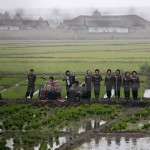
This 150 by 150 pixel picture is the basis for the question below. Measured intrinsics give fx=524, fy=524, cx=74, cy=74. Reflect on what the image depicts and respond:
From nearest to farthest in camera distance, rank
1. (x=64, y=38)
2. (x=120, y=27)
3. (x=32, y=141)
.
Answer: (x=32, y=141) < (x=120, y=27) < (x=64, y=38)

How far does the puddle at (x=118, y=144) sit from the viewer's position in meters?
11.1

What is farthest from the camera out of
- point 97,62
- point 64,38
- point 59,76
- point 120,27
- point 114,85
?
point 64,38

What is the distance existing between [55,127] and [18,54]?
974 inches

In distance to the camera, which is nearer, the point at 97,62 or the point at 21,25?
the point at 97,62

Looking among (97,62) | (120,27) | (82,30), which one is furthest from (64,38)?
(97,62)

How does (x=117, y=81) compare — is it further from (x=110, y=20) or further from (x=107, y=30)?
(x=107, y=30)

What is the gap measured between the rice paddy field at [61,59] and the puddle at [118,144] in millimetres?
7482

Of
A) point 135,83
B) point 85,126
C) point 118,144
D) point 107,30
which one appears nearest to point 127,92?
point 135,83

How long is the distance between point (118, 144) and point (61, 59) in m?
21.6

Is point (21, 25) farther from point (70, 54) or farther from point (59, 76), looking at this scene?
point (59, 76)

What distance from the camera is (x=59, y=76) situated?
25.0m

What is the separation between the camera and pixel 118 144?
37.5ft

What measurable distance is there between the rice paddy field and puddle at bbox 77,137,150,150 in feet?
24.5

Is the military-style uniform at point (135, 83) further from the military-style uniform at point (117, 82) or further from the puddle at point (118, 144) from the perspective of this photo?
the puddle at point (118, 144)
